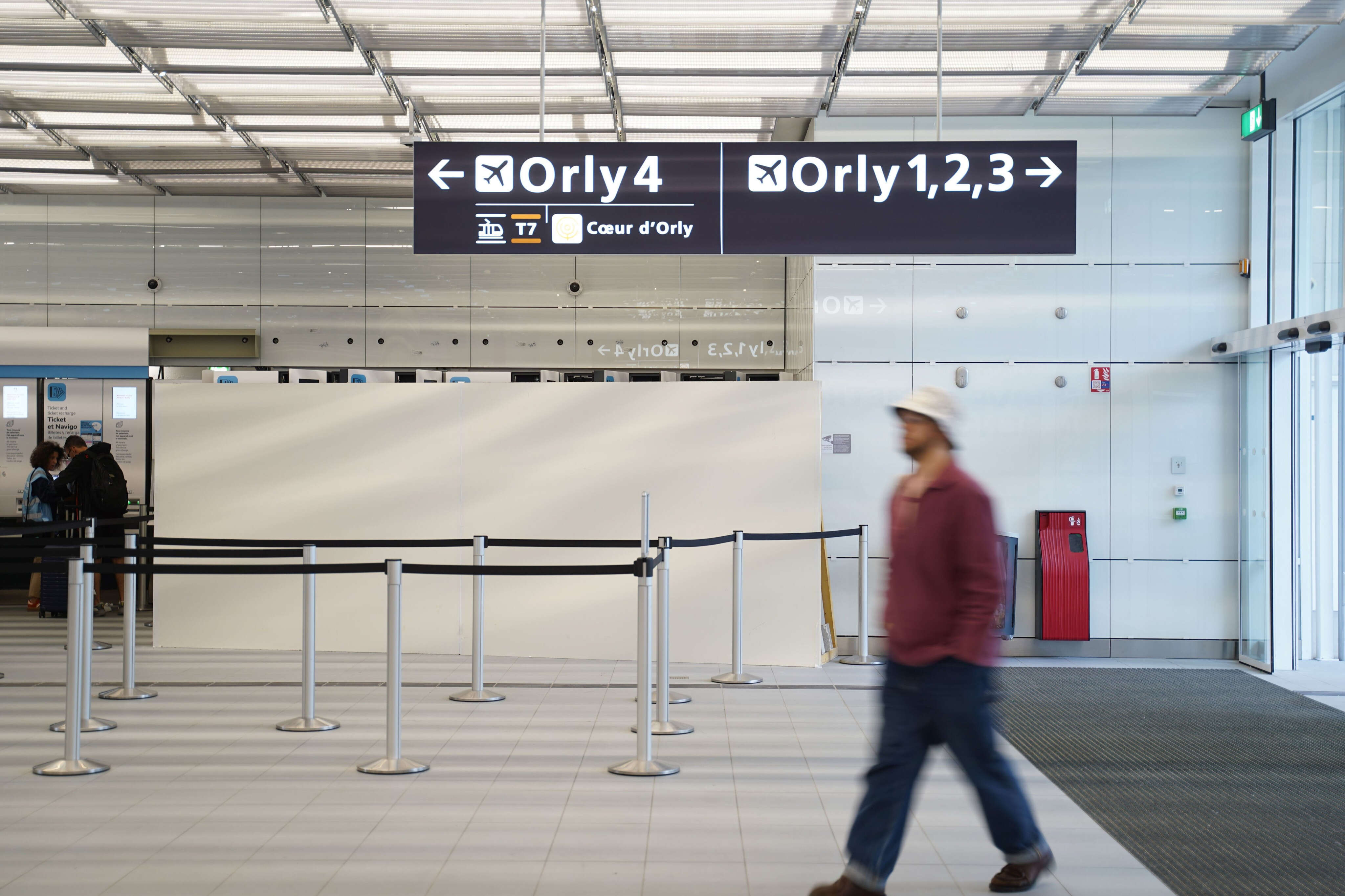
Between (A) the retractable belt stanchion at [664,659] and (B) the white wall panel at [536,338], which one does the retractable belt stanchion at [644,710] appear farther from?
(B) the white wall panel at [536,338]

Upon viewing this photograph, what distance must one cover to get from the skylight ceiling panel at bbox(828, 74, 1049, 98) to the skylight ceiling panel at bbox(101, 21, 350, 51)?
11.8 ft

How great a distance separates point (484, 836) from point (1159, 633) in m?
6.72

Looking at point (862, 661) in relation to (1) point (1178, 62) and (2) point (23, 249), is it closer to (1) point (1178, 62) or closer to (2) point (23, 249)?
(1) point (1178, 62)

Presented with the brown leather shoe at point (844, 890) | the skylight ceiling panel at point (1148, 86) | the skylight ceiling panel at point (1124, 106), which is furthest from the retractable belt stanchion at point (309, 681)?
the skylight ceiling panel at point (1124, 106)

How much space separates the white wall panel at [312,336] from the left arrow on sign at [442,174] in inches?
273

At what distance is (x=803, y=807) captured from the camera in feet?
15.7

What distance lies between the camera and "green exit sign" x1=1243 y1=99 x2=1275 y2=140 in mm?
8273

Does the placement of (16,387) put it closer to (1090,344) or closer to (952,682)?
(1090,344)

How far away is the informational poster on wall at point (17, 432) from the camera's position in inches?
493

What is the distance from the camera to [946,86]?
27.7ft

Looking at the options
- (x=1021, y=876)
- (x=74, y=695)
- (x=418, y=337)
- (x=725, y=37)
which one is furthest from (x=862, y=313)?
(x=74, y=695)

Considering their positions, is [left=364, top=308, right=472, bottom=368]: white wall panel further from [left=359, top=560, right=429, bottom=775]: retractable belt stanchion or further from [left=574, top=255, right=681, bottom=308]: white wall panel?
[left=359, top=560, right=429, bottom=775]: retractable belt stanchion

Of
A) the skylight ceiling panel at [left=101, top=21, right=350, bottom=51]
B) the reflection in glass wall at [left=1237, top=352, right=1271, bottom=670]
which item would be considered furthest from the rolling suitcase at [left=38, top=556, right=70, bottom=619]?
the reflection in glass wall at [left=1237, top=352, right=1271, bottom=670]

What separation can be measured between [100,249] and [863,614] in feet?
30.8
